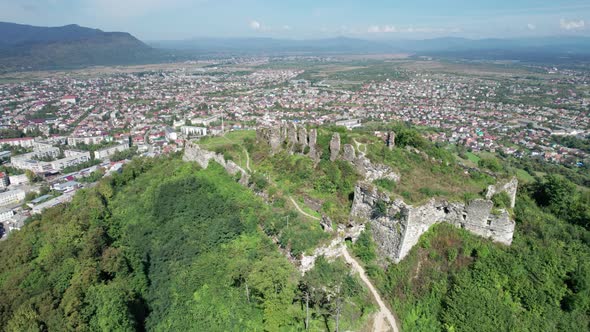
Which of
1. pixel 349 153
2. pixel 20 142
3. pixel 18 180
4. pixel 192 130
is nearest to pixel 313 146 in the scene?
pixel 349 153

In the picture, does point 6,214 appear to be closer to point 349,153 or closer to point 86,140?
point 86,140

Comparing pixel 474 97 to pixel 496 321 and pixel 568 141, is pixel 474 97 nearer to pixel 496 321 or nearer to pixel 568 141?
pixel 568 141

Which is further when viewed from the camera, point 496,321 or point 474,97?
point 474,97

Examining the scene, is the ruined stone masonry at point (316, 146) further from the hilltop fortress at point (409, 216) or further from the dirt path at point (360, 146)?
the dirt path at point (360, 146)

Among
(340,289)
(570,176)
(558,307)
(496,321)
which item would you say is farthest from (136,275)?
(570,176)

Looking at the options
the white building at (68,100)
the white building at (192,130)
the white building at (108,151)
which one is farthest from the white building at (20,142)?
the white building at (68,100)
